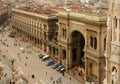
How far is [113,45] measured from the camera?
17.4 m

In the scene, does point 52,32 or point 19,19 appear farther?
point 19,19

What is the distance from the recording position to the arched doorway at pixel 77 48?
66375 mm

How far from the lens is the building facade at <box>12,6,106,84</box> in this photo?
56062 millimetres

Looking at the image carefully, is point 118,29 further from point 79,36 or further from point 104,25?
point 79,36

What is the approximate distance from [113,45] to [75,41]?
49377mm

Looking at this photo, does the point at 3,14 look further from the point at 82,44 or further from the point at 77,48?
the point at 77,48

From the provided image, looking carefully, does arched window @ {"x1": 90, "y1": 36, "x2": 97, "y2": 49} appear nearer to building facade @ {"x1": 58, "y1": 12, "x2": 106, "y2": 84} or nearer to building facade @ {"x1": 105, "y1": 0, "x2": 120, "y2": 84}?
building facade @ {"x1": 58, "y1": 12, "x2": 106, "y2": 84}

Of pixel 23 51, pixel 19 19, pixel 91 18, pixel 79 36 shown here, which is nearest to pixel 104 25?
pixel 91 18

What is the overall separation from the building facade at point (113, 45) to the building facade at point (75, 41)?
36936mm

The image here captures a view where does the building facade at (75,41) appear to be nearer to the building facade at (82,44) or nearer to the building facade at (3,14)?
the building facade at (82,44)

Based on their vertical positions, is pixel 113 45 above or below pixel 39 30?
above

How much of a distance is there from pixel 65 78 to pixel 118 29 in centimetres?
4567

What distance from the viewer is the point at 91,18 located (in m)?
57.4

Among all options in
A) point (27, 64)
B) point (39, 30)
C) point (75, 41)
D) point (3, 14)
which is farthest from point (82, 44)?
point (3, 14)
